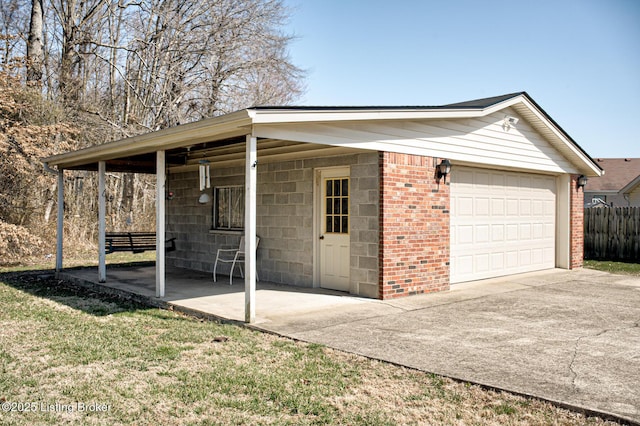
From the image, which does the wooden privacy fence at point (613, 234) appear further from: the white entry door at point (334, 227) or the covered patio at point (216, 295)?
the covered patio at point (216, 295)

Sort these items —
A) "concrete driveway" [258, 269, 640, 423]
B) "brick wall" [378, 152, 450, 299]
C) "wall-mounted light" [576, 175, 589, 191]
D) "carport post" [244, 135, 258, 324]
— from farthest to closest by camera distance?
"wall-mounted light" [576, 175, 589, 191] < "brick wall" [378, 152, 450, 299] < "carport post" [244, 135, 258, 324] < "concrete driveway" [258, 269, 640, 423]

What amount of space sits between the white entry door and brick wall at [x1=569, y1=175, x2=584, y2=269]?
6.53m

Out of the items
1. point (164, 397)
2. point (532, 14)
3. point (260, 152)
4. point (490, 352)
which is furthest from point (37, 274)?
point (532, 14)

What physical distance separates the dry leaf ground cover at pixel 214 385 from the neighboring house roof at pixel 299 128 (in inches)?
101

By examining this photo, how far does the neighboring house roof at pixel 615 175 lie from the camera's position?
31.5 meters

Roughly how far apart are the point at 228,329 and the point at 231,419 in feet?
8.93

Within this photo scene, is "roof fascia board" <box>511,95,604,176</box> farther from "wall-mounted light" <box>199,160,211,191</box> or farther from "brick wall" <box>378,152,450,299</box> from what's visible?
"wall-mounted light" <box>199,160,211,191</box>

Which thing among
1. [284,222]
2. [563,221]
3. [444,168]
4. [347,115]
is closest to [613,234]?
[563,221]

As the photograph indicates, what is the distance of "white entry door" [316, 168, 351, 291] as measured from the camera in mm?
9406

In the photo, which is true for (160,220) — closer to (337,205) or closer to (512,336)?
(337,205)

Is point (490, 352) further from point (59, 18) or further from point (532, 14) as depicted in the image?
point (59, 18)

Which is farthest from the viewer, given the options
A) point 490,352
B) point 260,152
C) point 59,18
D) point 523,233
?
point 59,18

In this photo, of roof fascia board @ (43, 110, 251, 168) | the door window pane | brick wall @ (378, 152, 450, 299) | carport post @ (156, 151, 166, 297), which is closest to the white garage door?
brick wall @ (378, 152, 450, 299)

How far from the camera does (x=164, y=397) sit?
4.25 meters
